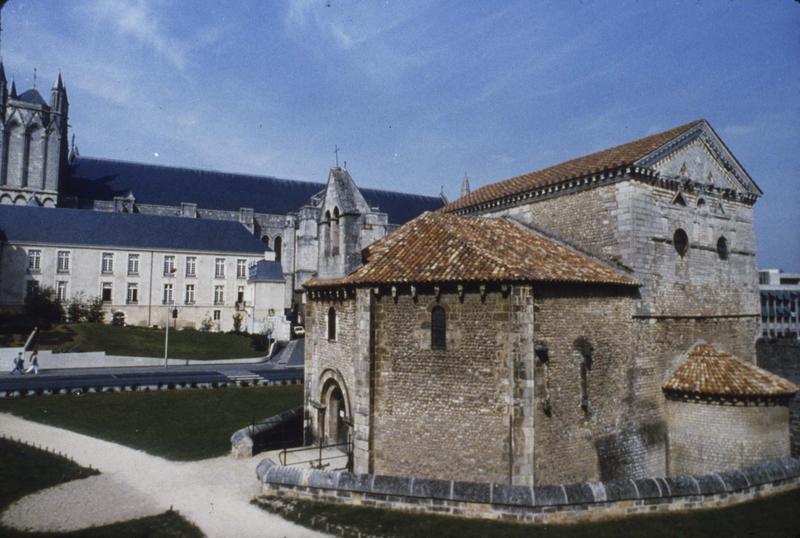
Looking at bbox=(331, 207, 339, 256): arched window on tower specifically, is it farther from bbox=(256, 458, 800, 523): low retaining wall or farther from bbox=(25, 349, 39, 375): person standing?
bbox=(25, 349, 39, 375): person standing

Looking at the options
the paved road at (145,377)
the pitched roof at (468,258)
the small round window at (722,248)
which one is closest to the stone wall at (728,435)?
the pitched roof at (468,258)

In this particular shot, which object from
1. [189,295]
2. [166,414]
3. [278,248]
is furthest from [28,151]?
[166,414]

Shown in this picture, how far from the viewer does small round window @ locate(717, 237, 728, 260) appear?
20.3 meters

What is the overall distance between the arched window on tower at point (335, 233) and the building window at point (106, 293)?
134 feet

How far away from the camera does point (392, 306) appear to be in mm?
14688

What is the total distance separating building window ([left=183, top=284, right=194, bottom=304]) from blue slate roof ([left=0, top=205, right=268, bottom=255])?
376cm

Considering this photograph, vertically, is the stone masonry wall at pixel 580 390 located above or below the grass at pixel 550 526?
above

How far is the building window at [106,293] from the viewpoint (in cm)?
4944

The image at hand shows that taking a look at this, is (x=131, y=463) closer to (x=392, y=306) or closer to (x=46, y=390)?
(x=392, y=306)

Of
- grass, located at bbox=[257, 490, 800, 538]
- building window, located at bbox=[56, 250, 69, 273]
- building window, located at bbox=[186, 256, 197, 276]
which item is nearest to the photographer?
grass, located at bbox=[257, 490, 800, 538]

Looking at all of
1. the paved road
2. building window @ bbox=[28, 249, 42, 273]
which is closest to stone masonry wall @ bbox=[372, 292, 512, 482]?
the paved road

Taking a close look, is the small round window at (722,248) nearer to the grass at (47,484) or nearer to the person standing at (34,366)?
the grass at (47,484)

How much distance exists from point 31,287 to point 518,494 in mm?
49209

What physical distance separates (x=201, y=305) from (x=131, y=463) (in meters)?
39.1
